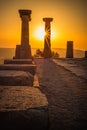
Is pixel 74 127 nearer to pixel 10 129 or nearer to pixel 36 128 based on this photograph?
pixel 36 128

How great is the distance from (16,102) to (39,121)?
44 cm

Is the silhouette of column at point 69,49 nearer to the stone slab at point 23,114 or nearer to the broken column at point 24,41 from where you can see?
the broken column at point 24,41

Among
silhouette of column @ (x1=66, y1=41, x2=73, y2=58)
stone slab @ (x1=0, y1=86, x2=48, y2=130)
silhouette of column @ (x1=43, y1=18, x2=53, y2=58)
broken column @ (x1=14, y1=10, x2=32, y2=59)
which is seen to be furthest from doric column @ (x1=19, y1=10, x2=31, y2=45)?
stone slab @ (x1=0, y1=86, x2=48, y2=130)

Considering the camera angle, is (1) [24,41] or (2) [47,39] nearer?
(1) [24,41]

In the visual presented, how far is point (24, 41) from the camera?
19.0 m

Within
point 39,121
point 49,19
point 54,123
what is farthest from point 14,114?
point 49,19

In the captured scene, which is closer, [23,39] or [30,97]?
[30,97]

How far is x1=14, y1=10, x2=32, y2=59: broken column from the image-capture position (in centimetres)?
1811

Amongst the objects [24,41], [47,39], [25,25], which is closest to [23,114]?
[24,41]

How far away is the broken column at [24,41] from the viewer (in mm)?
18109

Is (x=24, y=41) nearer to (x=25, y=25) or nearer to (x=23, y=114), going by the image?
(x=25, y=25)

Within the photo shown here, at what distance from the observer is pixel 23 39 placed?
19.1 metres

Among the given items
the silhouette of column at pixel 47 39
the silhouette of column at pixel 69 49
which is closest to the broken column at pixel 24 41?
the silhouette of column at pixel 47 39

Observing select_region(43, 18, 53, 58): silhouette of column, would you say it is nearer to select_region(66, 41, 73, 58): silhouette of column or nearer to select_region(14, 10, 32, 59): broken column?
select_region(66, 41, 73, 58): silhouette of column
